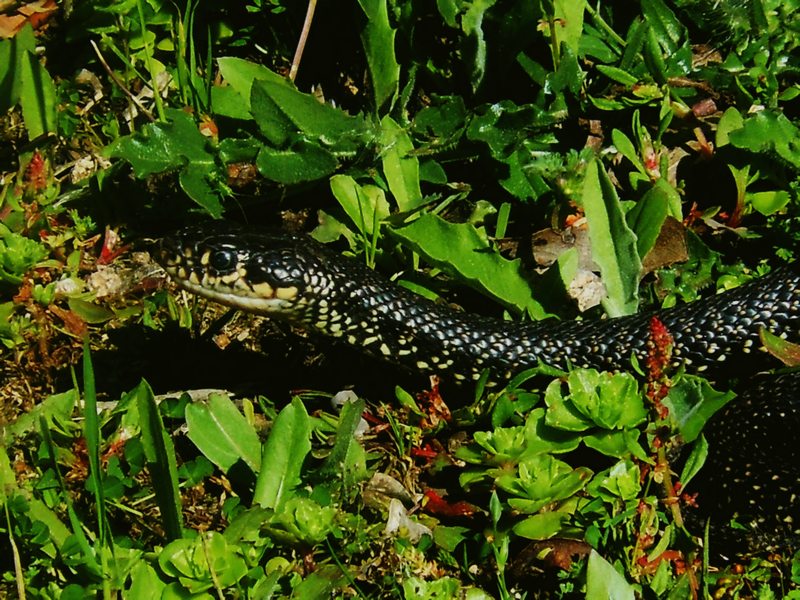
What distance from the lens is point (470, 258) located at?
17.8 ft

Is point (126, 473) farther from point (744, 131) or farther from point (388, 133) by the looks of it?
point (744, 131)

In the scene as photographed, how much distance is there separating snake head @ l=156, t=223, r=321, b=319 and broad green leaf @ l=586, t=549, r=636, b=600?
6.41ft

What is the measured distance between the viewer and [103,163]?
6.43 meters

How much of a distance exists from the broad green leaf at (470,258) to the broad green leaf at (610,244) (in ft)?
1.25

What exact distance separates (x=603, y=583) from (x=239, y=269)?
2.25m

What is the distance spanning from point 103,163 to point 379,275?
211 cm

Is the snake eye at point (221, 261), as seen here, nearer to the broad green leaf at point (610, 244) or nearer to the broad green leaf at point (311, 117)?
the broad green leaf at point (311, 117)

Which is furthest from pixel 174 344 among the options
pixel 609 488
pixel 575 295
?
A: pixel 609 488

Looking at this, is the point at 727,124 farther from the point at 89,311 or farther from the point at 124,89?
the point at 89,311

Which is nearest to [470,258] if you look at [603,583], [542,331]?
[542,331]

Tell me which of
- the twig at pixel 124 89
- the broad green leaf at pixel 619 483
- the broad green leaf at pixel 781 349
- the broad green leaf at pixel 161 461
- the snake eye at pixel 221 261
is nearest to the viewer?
the broad green leaf at pixel 161 461

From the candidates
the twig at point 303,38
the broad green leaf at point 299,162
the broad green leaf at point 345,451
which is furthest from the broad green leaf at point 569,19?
the broad green leaf at point 345,451

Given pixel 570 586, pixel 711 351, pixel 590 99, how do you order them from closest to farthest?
pixel 570 586 < pixel 711 351 < pixel 590 99

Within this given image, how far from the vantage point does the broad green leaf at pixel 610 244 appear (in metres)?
5.28
